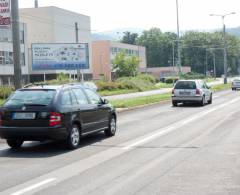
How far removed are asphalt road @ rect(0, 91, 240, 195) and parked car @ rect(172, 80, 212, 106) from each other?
15.2 m

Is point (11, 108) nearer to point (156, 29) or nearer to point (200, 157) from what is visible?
point (200, 157)

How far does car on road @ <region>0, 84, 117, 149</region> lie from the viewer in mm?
12070

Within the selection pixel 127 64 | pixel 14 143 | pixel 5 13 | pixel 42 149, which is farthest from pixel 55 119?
pixel 127 64

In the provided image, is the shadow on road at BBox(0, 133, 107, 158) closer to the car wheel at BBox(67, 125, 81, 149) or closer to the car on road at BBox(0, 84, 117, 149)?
the car wheel at BBox(67, 125, 81, 149)

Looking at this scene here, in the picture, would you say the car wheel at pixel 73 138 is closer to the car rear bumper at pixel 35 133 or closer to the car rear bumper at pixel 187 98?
the car rear bumper at pixel 35 133

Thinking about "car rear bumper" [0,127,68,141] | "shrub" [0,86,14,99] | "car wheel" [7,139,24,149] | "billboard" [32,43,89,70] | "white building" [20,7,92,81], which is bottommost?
"shrub" [0,86,14,99]

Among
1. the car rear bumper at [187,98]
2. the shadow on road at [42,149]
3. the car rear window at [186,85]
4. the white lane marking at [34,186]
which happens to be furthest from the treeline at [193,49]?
the white lane marking at [34,186]

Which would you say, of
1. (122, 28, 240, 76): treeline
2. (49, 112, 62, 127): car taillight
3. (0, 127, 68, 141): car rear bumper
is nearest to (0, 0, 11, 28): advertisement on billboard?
(0, 127, 68, 141): car rear bumper

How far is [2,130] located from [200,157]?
172 inches

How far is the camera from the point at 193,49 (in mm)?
177500

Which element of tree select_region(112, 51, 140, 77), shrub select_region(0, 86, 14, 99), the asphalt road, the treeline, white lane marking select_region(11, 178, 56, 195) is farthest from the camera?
the treeline

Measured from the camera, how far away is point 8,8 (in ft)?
62.2

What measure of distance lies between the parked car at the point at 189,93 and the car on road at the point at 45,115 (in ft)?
59.8

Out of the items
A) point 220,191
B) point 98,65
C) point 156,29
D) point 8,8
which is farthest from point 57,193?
point 156,29
